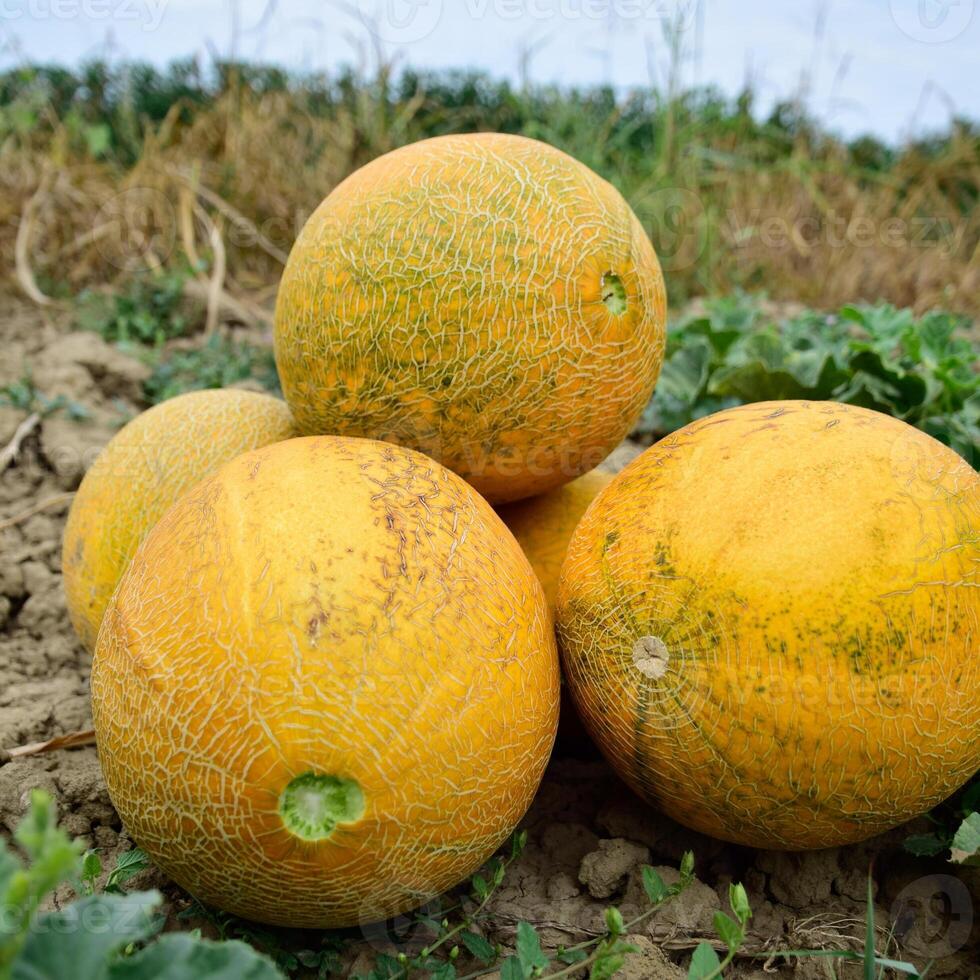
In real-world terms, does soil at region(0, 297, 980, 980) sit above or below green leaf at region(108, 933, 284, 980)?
below

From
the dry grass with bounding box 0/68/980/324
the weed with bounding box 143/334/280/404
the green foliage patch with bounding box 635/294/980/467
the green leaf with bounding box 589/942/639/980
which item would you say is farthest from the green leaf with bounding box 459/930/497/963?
the dry grass with bounding box 0/68/980/324

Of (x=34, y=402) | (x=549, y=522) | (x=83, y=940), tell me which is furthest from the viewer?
Result: (x=34, y=402)

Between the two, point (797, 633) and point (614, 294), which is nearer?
point (797, 633)

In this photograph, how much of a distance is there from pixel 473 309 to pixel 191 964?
3.75 feet

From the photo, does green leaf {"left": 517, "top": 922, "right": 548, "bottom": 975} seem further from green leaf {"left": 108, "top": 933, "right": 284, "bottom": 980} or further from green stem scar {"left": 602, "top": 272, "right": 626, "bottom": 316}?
green stem scar {"left": 602, "top": 272, "right": 626, "bottom": 316}

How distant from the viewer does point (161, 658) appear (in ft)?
4.37

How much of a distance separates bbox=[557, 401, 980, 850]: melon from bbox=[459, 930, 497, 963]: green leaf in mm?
374

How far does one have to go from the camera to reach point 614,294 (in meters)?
1.78

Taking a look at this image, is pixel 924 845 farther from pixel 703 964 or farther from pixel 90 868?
pixel 90 868

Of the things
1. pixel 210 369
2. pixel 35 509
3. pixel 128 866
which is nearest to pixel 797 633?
pixel 128 866

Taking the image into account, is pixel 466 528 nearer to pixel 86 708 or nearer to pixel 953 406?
pixel 86 708

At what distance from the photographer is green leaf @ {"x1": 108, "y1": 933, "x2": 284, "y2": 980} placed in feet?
3.09

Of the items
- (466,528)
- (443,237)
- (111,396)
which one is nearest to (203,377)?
(111,396)

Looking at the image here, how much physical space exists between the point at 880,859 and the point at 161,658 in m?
1.36
